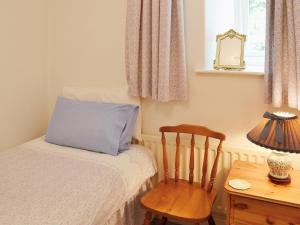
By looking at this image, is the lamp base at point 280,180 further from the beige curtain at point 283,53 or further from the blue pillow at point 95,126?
the blue pillow at point 95,126

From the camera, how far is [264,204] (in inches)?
56.5

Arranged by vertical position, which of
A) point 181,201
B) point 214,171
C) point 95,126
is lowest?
point 181,201

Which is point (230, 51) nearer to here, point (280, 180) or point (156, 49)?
Result: point (156, 49)

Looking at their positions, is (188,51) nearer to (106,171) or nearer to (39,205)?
(106,171)

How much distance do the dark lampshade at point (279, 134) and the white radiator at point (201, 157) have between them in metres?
0.39

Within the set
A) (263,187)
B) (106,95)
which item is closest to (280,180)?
(263,187)

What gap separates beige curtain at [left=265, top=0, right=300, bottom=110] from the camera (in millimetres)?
1590

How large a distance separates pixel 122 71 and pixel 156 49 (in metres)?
0.40

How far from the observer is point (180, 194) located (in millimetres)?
1815

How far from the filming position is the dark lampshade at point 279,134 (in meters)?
1.40

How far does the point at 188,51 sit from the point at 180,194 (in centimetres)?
92

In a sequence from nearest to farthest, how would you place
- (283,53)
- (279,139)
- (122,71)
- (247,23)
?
(279,139) < (283,53) < (247,23) < (122,71)

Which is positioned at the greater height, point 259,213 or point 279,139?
point 279,139

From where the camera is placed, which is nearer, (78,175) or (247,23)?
(78,175)
